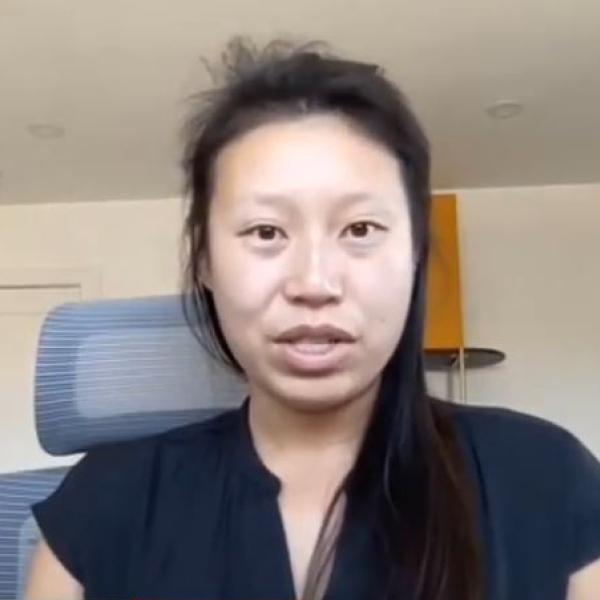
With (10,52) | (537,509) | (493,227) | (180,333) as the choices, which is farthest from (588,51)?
(537,509)

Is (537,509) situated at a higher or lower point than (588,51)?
lower

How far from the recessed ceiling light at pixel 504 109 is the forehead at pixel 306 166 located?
2400mm

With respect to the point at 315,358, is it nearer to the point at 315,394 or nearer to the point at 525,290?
the point at 315,394

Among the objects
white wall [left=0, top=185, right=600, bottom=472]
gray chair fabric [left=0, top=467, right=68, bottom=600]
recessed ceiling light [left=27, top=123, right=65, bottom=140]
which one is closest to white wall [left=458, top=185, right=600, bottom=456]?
white wall [left=0, top=185, right=600, bottom=472]

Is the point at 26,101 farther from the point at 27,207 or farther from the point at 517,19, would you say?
the point at 517,19

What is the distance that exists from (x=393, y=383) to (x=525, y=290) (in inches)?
120

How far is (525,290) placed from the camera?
3.72m

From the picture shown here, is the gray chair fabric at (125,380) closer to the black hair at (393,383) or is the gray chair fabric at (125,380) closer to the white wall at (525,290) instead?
the black hair at (393,383)

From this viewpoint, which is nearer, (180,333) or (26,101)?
(180,333)

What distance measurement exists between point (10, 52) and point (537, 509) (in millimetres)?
2240

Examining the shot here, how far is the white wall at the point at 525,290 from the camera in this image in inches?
144

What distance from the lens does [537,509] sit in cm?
74

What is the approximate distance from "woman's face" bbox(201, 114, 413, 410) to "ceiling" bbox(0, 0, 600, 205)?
1327 mm

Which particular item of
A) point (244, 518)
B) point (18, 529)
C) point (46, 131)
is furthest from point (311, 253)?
point (46, 131)
